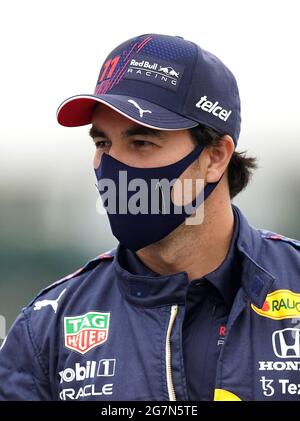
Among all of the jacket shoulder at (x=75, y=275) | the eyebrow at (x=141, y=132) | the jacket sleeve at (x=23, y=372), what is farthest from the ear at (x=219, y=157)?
the jacket sleeve at (x=23, y=372)

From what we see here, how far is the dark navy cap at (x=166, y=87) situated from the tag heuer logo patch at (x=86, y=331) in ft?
2.57

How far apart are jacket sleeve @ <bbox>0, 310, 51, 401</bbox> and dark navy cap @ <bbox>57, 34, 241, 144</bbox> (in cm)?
94

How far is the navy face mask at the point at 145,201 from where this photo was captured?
3.19 meters

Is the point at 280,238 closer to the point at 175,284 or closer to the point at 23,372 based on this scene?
the point at 175,284

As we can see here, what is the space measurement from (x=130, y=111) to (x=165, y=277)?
64 centimetres

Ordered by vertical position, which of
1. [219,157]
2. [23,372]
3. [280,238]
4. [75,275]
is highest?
[219,157]

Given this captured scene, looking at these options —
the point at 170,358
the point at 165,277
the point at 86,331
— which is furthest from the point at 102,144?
the point at 170,358

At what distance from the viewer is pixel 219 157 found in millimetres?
3395

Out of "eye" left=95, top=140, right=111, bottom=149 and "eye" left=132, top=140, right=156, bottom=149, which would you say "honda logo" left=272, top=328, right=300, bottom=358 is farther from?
"eye" left=95, top=140, right=111, bottom=149

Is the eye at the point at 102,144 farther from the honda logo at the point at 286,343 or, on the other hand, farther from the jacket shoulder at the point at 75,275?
the honda logo at the point at 286,343

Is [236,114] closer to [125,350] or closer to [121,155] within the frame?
[121,155]

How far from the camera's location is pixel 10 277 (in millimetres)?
8445

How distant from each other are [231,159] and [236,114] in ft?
0.83
